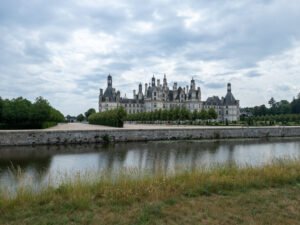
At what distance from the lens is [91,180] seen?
6328mm

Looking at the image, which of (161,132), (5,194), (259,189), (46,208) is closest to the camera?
(46,208)

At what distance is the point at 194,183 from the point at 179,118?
168ft

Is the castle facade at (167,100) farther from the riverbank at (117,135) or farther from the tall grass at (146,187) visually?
the tall grass at (146,187)

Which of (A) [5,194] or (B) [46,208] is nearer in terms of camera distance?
(B) [46,208]

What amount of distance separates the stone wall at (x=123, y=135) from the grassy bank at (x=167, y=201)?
1820 centimetres

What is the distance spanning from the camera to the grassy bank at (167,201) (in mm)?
4273

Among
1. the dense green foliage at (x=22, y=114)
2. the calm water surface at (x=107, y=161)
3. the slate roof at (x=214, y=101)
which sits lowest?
the calm water surface at (x=107, y=161)

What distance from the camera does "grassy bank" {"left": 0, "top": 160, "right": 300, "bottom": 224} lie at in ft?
14.0

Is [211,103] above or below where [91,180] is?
above

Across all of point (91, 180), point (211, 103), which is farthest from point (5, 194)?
point (211, 103)

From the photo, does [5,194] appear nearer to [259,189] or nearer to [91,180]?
[91,180]

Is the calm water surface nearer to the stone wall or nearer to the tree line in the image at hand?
the stone wall

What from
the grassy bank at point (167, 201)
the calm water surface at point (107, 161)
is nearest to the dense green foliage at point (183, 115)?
the calm water surface at point (107, 161)

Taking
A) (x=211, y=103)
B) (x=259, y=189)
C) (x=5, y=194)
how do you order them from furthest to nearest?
(x=211, y=103) → (x=259, y=189) → (x=5, y=194)
